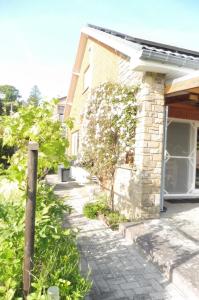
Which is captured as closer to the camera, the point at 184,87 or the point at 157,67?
the point at 184,87

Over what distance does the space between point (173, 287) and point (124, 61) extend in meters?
6.60

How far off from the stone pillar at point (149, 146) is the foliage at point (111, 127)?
0.99ft

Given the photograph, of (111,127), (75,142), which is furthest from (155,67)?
(75,142)

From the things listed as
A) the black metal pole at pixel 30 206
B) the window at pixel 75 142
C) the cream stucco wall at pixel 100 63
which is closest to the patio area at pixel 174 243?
the black metal pole at pixel 30 206

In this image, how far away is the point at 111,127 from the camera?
7.22m

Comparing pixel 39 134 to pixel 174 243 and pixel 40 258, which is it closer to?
pixel 40 258

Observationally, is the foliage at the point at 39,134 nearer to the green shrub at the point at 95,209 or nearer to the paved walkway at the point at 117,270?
the paved walkway at the point at 117,270

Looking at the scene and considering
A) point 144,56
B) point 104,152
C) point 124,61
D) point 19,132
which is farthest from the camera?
point 124,61

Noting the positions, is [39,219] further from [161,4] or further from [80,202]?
[80,202]

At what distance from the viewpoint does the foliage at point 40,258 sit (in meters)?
2.93

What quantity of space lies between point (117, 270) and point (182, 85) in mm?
3971

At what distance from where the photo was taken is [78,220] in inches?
295

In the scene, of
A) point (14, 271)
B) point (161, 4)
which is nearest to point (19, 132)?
point (14, 271)

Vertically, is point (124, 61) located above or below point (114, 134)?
above
